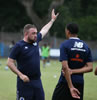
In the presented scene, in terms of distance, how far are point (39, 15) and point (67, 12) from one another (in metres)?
5.30

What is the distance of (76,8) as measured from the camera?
5638 centimetres

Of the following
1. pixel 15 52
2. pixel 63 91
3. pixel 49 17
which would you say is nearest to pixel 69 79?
pixel 63 91

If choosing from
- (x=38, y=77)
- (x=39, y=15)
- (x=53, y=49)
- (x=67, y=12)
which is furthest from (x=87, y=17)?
(x=38, y=77)

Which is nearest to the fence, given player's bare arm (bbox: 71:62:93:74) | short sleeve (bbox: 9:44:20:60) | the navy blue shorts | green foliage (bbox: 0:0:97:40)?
green foliage (bbox: 0:0:97:40)

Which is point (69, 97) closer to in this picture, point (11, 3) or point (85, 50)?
point (85, 50)

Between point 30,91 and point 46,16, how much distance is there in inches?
1868

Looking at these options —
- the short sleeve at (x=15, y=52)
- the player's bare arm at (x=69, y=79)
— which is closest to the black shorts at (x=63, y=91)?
the player's bare arm at (x=69, y=79)

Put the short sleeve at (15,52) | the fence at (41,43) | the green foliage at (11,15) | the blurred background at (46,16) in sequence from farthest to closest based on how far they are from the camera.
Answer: the green foliage at (11,15) < the blurred background at (46,16) < the fence at (41,43) < the short sleeve at (15,52)

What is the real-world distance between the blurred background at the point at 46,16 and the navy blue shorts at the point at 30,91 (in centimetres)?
4241

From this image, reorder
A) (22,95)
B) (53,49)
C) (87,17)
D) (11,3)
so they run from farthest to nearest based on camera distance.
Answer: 1. (11,3)
2. (87,17)
3. (53,49)
4. (22,95)

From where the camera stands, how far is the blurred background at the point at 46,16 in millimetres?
51438

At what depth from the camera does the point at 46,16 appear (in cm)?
5481

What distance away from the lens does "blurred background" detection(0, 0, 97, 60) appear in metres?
51.4

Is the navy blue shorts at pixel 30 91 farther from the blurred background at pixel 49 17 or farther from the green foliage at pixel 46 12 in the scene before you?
the green foliage at pixel 46 12
